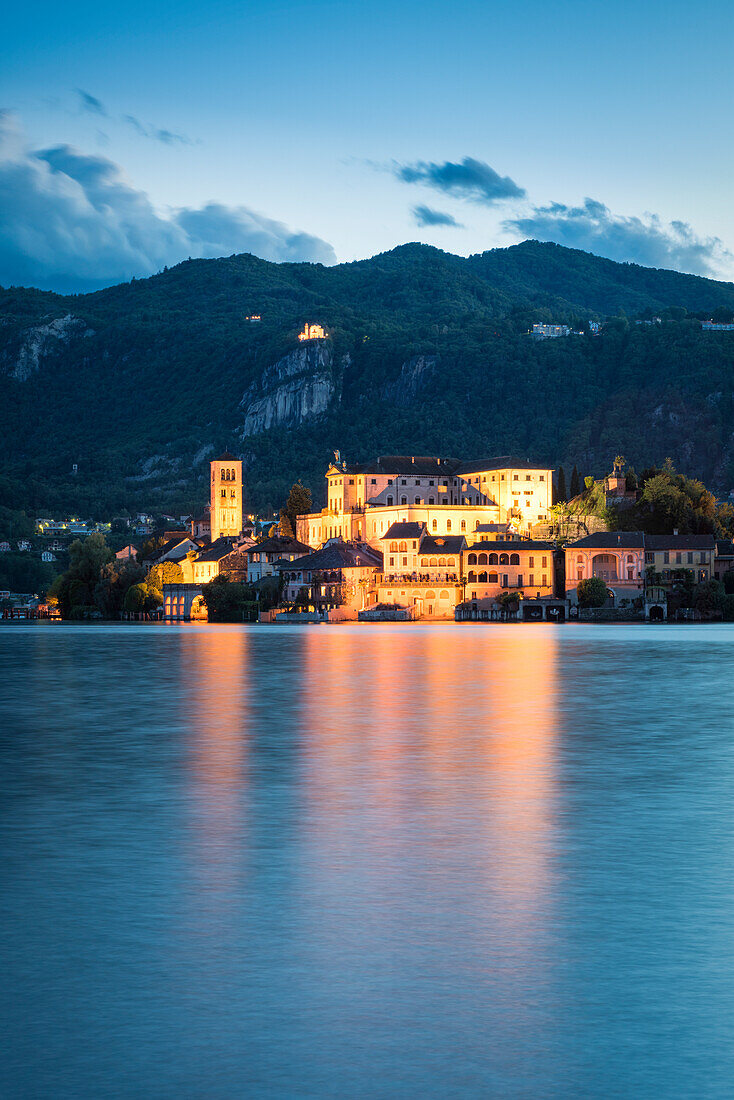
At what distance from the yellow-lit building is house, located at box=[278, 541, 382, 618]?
688 cm

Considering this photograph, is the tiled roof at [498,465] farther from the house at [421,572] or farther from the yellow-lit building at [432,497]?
the house at [421,572]

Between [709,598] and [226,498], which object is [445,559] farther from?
[226,498]

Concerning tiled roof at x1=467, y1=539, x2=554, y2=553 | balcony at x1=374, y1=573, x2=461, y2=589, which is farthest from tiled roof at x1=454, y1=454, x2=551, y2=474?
tiled roof at x1=467, y1=539, x2=554, y2=553

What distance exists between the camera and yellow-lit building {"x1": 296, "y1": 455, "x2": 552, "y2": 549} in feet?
462

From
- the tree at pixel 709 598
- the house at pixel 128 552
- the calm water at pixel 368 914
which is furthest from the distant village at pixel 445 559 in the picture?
the calm water at pixel 368 914

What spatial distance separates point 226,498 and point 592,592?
240ft

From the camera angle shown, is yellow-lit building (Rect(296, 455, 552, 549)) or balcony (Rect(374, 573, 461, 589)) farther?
yellow-lit building (Rect(296, 455, 552, 549))

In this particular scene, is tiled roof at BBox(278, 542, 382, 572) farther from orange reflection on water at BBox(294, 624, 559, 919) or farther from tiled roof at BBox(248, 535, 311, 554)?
orange reflection on water at BBox(294, 624, 559, 919)

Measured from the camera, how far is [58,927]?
11.2 meters

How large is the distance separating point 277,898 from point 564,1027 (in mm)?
4275

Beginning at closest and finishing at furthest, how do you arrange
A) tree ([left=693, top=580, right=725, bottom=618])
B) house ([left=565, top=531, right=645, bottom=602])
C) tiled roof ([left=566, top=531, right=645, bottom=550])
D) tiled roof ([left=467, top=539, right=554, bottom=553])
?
1. tree ([left=693, top=580, right=725, bottom=618])
2. tiled roof ([left=566, top=531, right=645, bottom=550])
3. house ([left=565, top=531, right=645, bottom=602])
4. tiled roof ([left=467, top=539, right=554, bottom=553])

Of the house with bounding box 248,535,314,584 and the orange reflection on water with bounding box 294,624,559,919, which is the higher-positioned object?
the house with bounding box 248,535,314,584

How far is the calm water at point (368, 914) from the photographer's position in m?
8.12

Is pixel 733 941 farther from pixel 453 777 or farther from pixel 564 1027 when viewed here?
pixel 453 777
